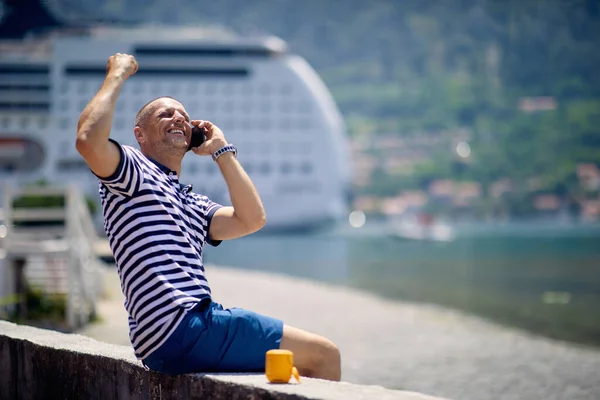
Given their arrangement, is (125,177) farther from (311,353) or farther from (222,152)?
→ (311,353)

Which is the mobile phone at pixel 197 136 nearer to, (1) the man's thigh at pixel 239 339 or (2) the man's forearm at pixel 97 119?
(2) the man's forearm at pixel 97 119

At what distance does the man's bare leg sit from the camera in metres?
2.32

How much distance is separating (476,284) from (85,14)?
178ft

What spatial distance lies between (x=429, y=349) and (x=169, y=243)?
6.45m

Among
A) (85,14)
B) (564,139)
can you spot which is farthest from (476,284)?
(564,139)

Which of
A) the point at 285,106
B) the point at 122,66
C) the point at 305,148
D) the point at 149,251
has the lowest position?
the point at 149,251

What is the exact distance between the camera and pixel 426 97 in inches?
6801

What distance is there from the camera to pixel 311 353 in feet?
7.70

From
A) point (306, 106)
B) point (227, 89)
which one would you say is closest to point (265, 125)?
point (306, 106)

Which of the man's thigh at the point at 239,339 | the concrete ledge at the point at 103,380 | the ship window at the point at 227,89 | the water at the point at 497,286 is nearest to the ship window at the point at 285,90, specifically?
the ship window at the point at 227,89

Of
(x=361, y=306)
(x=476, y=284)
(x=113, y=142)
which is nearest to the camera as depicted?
(x=113, y=142)

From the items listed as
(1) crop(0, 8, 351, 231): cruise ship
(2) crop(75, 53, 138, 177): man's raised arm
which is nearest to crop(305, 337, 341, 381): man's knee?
(2) crop(75, 53, 138, 177): man's raised arm

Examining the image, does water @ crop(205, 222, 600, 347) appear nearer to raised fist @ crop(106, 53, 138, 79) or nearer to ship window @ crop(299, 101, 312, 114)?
raised fist @ crop(106, 53, 138, 79)

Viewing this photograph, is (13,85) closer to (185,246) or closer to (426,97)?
(185,246)
